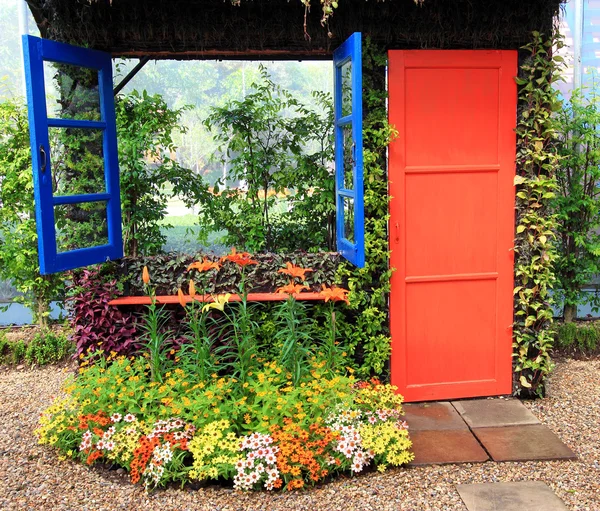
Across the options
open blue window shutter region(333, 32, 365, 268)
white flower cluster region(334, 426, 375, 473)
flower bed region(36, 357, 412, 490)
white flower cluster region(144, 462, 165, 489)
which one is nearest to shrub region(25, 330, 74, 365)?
flower bed region(36, 357, 412, 490)

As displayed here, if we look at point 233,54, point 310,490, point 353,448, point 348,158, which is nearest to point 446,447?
point 353,448

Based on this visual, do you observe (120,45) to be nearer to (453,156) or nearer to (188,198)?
(188,198)

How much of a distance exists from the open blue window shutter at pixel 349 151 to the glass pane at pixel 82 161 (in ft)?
5.26

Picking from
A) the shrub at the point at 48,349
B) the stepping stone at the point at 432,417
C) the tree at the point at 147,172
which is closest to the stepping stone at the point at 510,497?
the stepping stone at the point at 432,417

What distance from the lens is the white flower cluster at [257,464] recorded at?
11.1 ft

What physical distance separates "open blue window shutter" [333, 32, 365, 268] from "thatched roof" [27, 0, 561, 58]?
0.30 m

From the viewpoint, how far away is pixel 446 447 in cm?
400

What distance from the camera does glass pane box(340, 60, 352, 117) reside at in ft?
13.7

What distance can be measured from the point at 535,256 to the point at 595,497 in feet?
5.88

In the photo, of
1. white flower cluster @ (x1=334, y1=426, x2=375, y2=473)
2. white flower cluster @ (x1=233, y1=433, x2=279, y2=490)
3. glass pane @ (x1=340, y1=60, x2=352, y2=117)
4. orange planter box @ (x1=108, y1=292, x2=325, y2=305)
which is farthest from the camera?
orange planter box @ (x1=108, y1=292, x2=325, y2=305)

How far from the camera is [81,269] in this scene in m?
4.48

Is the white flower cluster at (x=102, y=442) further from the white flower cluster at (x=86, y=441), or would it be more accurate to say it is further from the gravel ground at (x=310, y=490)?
the gravel ground at (x=310, y=490)

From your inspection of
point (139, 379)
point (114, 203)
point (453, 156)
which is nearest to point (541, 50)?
point (453, 156)

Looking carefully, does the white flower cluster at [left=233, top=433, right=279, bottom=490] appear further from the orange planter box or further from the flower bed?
the orange planter box
